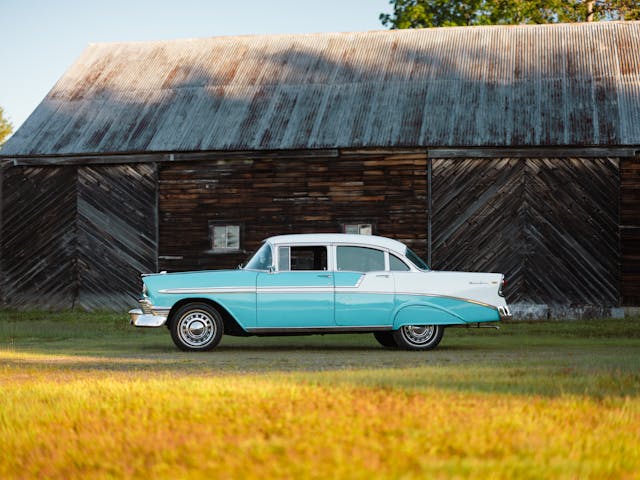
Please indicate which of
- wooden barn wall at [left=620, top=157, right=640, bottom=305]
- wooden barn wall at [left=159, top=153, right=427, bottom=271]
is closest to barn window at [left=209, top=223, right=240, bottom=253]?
wooden barn wall at [left=159, top=153, right=427, bottom=271]

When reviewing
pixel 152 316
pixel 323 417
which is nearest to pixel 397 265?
pixel 152 316

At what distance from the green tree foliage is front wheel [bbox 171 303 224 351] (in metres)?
29.5

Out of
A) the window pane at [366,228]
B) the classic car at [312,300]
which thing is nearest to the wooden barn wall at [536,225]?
the window pane at [366,228]

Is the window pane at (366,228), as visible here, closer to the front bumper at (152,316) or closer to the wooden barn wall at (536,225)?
the wooden barn wall at (536,225)

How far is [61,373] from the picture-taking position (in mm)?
11039

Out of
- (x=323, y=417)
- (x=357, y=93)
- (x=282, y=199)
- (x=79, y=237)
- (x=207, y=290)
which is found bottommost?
(x=323, y=417)

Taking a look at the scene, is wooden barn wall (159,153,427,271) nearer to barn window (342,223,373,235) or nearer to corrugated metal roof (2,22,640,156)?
barn window (342,223,373,235)

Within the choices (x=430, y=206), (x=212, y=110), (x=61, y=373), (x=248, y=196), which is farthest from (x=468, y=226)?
(x=61, y=373)

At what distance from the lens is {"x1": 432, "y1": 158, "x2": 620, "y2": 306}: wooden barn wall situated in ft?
84.5

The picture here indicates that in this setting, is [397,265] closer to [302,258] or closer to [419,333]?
[419,333]

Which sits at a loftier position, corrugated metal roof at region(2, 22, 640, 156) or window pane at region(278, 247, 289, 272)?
corrugated metal roof at region(2, 22, 640, 156)

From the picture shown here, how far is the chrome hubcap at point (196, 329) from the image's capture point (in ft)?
48.8

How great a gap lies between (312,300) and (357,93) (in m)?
15.0

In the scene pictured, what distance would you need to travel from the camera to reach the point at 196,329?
14.9 meters
